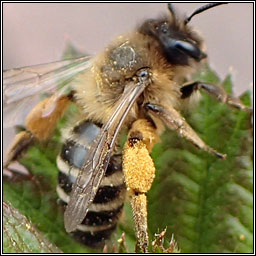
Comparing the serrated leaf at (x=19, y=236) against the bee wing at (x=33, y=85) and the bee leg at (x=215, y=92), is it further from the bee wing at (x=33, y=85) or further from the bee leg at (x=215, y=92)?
the bee leg at (x=215, y=92)

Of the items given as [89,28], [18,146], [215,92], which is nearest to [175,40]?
[215,92]

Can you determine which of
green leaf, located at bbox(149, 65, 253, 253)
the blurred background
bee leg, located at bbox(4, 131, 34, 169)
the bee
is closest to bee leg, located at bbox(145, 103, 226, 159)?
the bee

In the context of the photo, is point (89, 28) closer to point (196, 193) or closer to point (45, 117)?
point (45, 117)

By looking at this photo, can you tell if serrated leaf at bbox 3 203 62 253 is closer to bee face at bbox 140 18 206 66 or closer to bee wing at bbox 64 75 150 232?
Result: bee wing at bbox 64 75 150 232

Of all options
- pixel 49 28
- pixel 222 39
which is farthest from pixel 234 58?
pixel 49 28

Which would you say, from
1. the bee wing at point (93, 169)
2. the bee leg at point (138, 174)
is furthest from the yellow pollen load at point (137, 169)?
the bee wing at point (93, 169)

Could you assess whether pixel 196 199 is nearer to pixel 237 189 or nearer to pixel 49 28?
pixel 237 189
